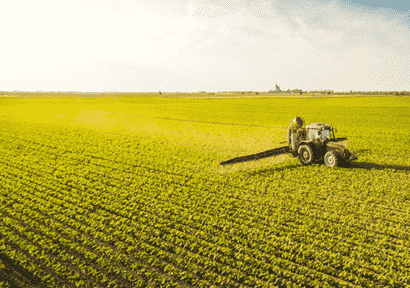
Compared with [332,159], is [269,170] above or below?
below

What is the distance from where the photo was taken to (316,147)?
1338cm

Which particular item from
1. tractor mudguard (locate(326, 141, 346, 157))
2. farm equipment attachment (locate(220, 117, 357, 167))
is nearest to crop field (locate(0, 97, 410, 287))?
farm equipment attachment (locate(220, 117, 357, 167))

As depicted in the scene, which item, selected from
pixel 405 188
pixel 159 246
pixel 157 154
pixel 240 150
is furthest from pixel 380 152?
pixel 159 246

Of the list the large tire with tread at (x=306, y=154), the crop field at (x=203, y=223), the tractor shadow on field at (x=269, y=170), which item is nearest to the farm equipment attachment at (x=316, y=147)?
the large tire with tread at (x=306, y=154)

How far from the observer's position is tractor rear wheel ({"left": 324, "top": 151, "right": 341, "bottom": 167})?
1304cm

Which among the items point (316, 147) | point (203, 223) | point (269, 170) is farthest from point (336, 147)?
point (203, 223)

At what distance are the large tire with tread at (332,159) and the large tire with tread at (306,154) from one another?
75 cm

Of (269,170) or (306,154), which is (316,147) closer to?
(306,154)

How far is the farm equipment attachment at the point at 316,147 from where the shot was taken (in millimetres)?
12922

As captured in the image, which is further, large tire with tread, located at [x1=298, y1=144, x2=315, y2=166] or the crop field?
large tire with tread, located at [x1=298, y1=144, x2=315, y2=166]

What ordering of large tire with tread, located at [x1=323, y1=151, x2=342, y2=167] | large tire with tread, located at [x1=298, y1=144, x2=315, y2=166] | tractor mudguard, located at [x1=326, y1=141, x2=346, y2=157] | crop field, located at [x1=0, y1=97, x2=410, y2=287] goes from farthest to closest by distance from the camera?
large tire with tread, located at [x1=298, y1=144, x2=315, y2=166] < large tire with tread, located at [x1=323, y1=151, x2=342, y2=167] < tractor mudguard, located at [x1=326, y1=141, x2=346, y2=157] < crop field, located at [x1=0, y1=97, x2=410, y2=287]

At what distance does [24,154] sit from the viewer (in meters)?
16.9

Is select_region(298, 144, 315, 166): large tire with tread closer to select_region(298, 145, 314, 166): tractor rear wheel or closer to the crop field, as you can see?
select_region(298, 145, 314, 166): tractor rear wheel

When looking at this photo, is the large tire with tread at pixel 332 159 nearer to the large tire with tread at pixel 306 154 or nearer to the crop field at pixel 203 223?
the crop field at pixel 203 223
